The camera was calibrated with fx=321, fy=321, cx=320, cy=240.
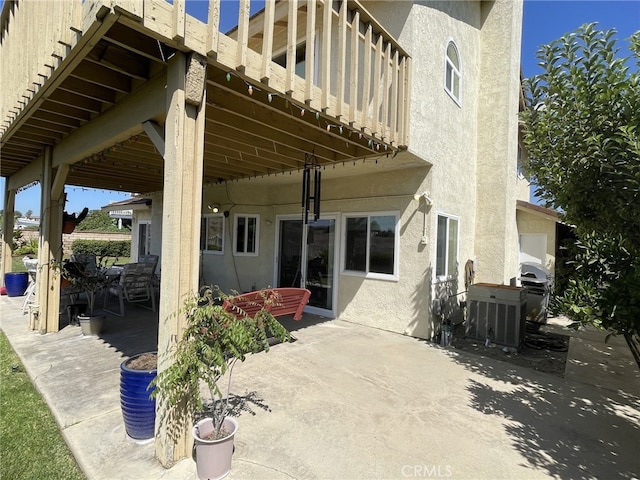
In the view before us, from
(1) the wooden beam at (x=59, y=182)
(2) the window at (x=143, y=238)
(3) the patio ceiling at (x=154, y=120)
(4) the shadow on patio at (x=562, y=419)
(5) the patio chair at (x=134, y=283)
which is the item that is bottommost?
(4) the shadow on patio at (x=562, y=419)

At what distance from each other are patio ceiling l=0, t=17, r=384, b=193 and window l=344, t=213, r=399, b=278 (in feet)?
5.67

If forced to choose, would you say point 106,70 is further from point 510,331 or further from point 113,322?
point 510,331

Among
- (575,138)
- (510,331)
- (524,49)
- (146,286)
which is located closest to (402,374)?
(510,331)

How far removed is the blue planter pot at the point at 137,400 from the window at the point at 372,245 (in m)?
5.00

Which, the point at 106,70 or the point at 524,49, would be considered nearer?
the point at 106,70

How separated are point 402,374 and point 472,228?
549cm

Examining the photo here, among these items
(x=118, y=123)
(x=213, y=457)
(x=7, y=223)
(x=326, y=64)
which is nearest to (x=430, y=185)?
(x=326, y=64)

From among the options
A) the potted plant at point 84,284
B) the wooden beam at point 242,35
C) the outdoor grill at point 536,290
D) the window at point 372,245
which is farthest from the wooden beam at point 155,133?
the outdoor grill at point 536,290

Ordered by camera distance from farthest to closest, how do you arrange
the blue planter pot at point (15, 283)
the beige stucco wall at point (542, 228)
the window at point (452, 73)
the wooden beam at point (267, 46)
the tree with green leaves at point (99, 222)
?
the tree with green leaves at point (99, 222) < the beige stucco wall at point (542, 228) < the blue planter pot at point (15, 283) < the window at point (452, 73) < the wooden beam at point (267, 46)

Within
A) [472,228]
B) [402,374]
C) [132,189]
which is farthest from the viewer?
[132,189]

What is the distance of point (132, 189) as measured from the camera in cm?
1114

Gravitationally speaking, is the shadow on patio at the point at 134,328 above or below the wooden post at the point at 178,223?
below

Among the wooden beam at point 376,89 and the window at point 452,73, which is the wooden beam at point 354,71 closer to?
the wooden beam at point 376,89

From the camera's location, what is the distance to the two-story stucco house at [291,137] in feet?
9.02
